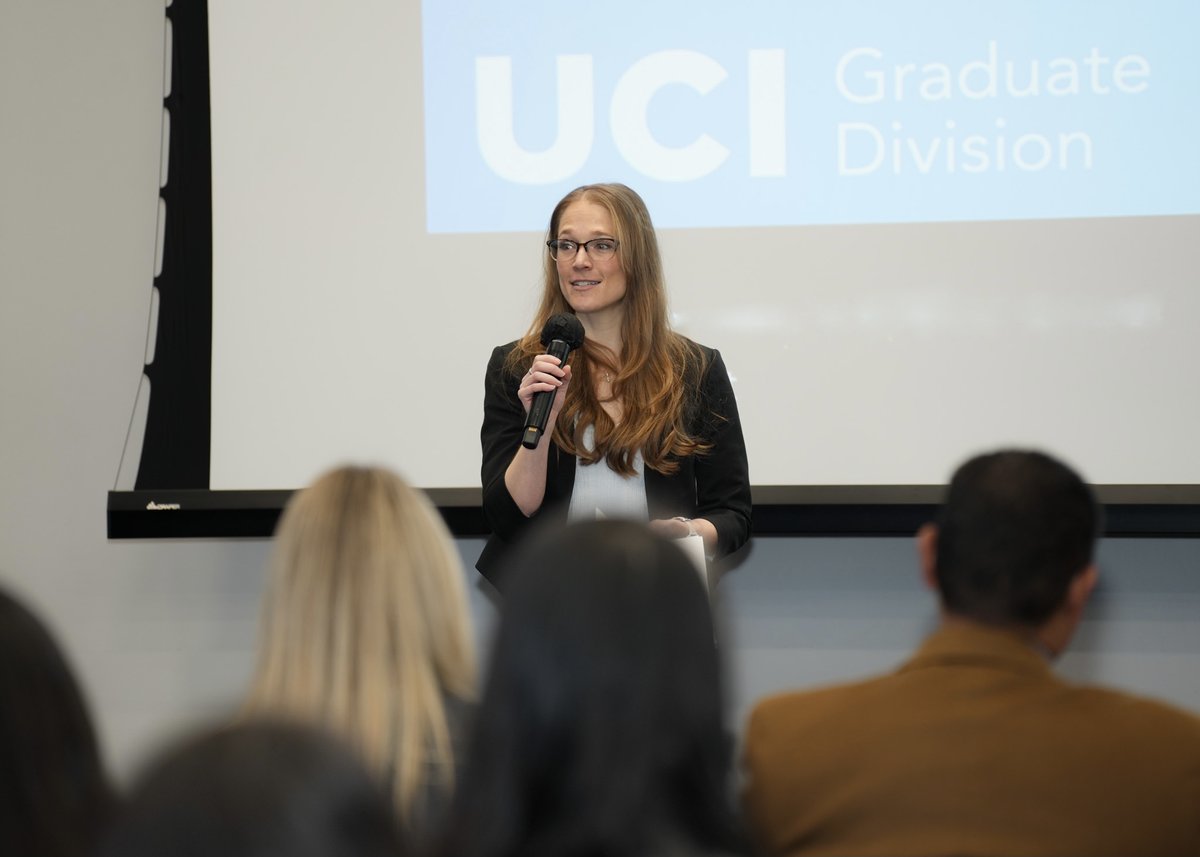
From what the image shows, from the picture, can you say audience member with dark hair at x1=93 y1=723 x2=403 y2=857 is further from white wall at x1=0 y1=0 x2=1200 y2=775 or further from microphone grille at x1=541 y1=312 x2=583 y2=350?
white wall at x1=0 y1=0 x2=1200 y2=775

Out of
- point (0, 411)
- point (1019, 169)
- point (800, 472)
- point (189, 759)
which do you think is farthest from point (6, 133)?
point (189, 759)

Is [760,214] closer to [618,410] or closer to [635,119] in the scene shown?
[635,119]

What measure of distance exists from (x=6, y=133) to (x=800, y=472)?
2.45 meters

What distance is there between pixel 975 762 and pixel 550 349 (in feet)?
4.46

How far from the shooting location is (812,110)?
3260 millimetres

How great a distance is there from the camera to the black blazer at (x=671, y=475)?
254 centimetres

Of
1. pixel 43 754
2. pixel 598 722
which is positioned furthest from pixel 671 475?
pixel 43 754

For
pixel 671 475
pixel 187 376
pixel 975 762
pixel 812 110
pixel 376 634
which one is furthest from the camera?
pixel 187 376

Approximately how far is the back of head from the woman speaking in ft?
3.60

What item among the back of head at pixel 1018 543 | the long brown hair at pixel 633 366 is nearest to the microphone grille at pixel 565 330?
the long brown hair at pixel 633 366

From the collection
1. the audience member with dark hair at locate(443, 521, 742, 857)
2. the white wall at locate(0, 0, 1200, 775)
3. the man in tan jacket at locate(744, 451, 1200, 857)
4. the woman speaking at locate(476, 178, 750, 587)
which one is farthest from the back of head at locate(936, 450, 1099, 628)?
the white wall at locate(0, 0, 1200, 775)

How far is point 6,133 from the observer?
3703 mm

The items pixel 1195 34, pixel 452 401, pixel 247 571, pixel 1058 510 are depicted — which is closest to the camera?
pixel 1058 510

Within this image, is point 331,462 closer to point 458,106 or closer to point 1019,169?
point 458,106
